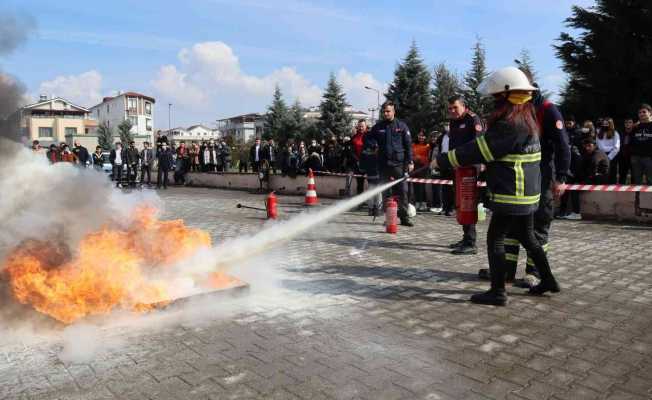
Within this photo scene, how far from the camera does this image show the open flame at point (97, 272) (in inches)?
168

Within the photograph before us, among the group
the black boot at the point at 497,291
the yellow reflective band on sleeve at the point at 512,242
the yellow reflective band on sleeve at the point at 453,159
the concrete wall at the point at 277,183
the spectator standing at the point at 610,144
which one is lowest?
the black boot at the point at 497,291

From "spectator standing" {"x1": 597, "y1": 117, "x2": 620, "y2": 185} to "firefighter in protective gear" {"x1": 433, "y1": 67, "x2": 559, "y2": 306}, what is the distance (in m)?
7.72

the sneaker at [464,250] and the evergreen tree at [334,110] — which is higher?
the evergreen tree at [334,110]

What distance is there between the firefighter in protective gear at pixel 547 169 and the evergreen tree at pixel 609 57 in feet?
46.0

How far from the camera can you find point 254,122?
131875 mm

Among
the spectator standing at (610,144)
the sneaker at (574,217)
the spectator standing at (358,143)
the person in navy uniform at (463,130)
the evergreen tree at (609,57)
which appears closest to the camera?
the person in navy uniform at (463,130)

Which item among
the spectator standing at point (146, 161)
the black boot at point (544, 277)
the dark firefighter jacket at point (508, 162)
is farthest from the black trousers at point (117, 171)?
the black boot at point (544, 277)

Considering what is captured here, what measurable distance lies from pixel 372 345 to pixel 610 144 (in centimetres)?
993

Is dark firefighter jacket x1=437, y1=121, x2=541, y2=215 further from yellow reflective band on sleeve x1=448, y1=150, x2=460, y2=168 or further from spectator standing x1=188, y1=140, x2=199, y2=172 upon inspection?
spectator standing x1=188, y1=140, x2=199, y2=172

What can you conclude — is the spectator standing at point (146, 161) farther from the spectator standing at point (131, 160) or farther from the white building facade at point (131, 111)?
the white building facade at point (131, 111)

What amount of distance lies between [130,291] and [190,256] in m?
0.81

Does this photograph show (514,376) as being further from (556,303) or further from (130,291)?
(130,291)

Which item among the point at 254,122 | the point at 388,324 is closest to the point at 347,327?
the point at 388,324

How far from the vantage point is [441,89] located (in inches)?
1444
